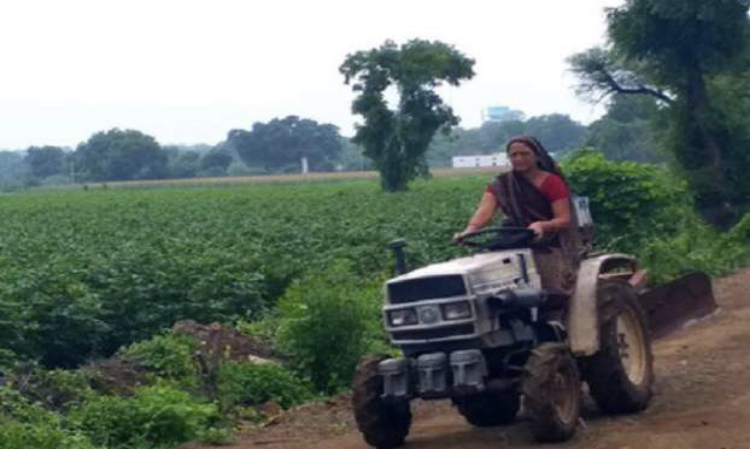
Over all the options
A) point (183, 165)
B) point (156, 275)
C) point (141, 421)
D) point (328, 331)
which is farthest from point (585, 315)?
point (183, 165)

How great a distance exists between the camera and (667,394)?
12688 millimetres

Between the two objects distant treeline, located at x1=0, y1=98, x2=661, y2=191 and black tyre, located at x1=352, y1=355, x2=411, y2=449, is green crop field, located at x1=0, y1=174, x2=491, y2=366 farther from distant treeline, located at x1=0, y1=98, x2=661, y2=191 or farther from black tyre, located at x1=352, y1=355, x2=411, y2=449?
distant treeline, located at x1=0, y1=98, x2=661, y2=191

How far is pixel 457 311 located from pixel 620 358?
1704 mm

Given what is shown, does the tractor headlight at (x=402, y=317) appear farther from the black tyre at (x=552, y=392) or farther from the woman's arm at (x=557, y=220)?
the woman's arm at (x=557, y=220)

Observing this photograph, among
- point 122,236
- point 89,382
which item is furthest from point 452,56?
point 89,382

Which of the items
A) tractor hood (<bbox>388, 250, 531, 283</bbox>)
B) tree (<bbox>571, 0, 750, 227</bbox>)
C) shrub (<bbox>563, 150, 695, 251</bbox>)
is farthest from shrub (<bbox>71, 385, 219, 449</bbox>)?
tree (<bbox>571, 0, 750, 227</bbox>)

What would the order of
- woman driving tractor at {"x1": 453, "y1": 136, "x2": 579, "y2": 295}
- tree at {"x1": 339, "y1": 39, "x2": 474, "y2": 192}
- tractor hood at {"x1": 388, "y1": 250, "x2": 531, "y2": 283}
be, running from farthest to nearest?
tree at {"x1": 339, "y1": 39, "x2": 474, "y2": 192} < woman driving tractor at {"x1": 453, "y1": 136, "x2": 579, "y2": 295} < tractor hood at {"x1": 388, "y1": 250, "x2": 531, "y2": 283}

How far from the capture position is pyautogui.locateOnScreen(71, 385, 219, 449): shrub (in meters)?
11.7

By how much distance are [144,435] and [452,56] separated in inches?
2680

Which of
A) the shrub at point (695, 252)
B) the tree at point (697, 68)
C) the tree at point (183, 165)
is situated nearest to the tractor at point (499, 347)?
the shrub at point (695, 252)

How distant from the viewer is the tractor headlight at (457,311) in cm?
1045

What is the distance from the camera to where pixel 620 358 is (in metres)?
11.5

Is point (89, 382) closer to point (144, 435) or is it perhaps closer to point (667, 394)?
point (144, 435)

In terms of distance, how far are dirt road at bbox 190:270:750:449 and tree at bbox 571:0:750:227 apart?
76.9 ft
